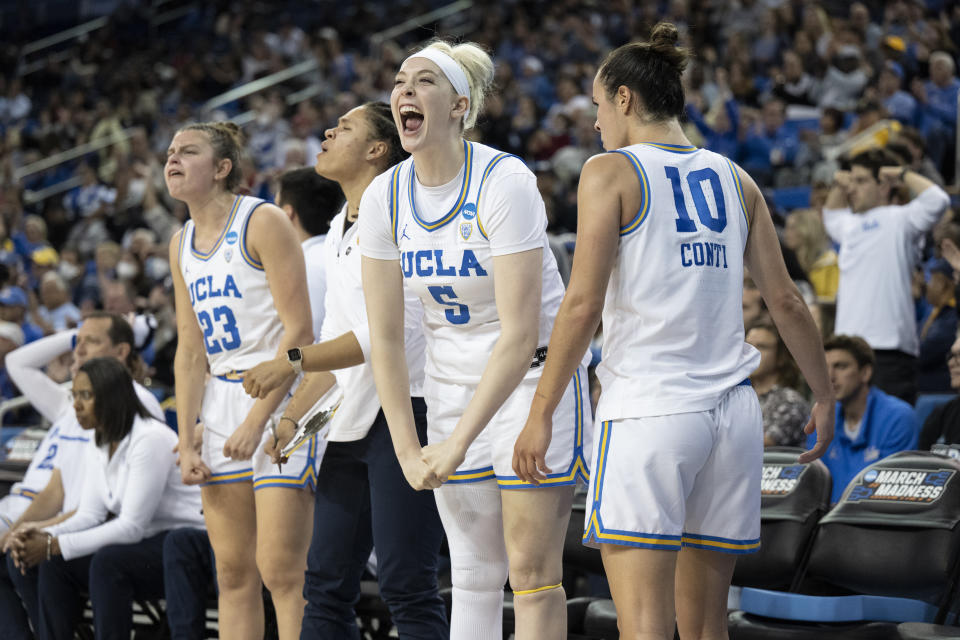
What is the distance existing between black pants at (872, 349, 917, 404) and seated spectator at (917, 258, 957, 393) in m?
0.41

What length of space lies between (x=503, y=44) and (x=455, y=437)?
12.3 m

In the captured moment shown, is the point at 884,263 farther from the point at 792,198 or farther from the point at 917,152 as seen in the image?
the point at 792,198

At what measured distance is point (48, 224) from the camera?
14258 millimetres

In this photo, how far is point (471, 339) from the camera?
2.98 meters

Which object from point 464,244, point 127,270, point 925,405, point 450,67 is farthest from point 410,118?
point 127,270

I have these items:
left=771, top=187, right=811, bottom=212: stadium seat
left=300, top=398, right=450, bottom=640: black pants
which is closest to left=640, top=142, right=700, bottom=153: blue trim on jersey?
left=300, top=398, right=450, bottom=640: black pants

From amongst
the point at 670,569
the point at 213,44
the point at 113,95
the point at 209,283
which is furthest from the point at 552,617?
the point at 213,44

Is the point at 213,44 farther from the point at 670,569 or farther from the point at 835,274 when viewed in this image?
the point at 670,569

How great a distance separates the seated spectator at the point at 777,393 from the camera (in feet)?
17.3

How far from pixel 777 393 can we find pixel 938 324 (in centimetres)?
211

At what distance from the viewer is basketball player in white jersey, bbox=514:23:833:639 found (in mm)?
2604

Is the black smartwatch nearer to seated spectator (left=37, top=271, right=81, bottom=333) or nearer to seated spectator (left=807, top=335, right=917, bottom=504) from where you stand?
seated spectator (left=807, top=335, right=917, bottom=504)

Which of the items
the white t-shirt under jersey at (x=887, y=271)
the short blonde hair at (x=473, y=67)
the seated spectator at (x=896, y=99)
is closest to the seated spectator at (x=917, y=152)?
the white t-shirt under jersey at (x=887, y=271)

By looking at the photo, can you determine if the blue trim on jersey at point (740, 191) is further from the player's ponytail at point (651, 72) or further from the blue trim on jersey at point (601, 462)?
the blue trim on jersey at point (601, 462)
